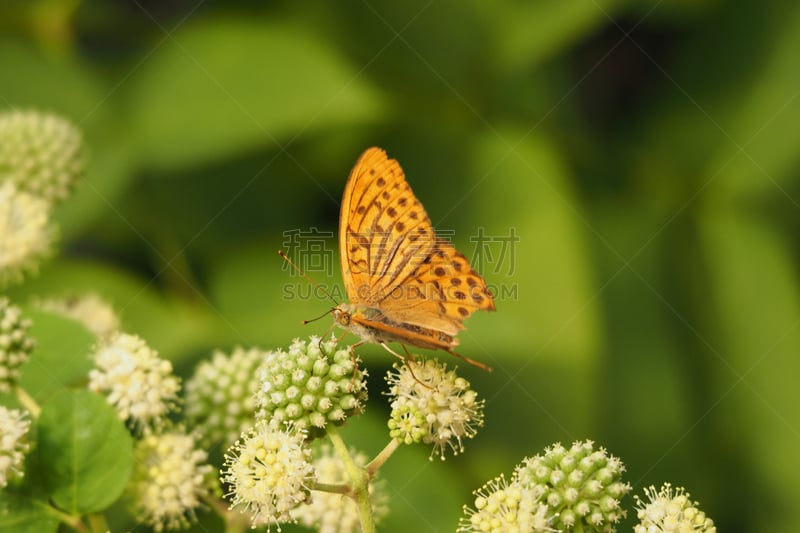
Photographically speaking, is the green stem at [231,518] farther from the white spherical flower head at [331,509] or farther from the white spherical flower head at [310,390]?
the white spherical flower head at [310,390]

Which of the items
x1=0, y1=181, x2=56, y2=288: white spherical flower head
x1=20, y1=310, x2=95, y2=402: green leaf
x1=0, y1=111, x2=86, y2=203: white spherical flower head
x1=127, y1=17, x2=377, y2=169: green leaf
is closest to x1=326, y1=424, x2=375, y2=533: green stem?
x1=20, y1=310, x2=95, y2=402: green leaf

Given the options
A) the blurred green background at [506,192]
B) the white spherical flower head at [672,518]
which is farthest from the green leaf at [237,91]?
Result: the white spherical flower head at [672,518]

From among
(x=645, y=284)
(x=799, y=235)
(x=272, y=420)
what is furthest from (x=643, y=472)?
(x=272, y=420)

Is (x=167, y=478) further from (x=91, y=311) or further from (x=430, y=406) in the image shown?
(x=91, y=311)

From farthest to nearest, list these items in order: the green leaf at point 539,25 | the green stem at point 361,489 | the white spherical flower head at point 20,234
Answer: the green leaf at point 539,25 → the white spherical flower head at point 20,234 → the green stem at point 361,489

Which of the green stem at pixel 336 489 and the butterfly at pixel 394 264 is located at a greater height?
the butterfly at pixel 394 264

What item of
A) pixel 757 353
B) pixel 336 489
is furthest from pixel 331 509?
pixel 757 353
